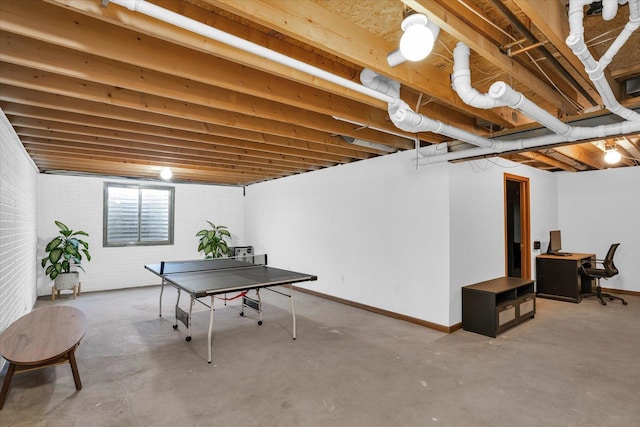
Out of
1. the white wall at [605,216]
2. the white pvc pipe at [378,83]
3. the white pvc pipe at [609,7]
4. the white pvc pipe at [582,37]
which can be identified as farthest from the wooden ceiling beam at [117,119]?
the white wall at [605,216]

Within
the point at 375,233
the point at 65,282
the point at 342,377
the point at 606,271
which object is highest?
the point at 375,233

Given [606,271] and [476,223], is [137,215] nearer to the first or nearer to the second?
[476,223]

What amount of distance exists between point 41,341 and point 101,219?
466 centimetres

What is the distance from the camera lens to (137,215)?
7129 mm

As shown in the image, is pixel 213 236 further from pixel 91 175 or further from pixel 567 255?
pixel 567 255

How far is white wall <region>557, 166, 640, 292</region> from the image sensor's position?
19.8ft

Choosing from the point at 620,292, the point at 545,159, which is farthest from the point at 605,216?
the point at 545,159

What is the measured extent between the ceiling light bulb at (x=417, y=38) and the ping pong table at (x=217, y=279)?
99.0 inches

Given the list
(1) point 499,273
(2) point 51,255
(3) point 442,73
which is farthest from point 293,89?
(2) point 51,255

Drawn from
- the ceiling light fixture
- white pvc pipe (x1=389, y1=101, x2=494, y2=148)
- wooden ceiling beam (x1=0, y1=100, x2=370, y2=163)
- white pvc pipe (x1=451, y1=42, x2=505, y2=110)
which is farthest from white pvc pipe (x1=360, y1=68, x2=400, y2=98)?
wooden ceiling beam (x1=0, y1=100, x2=370, y2=163)

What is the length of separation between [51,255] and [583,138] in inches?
298

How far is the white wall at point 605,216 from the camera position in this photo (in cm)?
602

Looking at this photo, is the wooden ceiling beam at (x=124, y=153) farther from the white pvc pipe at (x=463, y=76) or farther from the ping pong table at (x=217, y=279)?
the white pvc pipe at (x=463, y=76)

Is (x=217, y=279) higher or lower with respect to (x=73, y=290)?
higher
